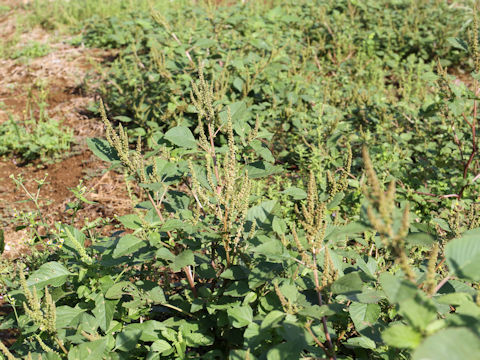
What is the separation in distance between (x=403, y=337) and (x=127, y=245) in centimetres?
102

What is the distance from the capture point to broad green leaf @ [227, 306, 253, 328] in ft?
4.73

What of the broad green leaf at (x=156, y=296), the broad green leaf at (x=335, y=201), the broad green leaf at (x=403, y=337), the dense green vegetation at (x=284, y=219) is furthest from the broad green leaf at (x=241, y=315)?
the broad green leaf at (x=403, y=337)

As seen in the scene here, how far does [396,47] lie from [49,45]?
5.44 meters

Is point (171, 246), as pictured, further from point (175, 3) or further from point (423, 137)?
point (175, 3)

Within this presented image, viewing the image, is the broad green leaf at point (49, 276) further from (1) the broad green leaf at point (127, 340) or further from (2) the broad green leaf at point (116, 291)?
(1) the broad green leaf at point (127, 340)

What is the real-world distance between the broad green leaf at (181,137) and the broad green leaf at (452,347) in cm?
133

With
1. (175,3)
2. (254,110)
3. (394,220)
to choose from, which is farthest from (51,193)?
(175,3)

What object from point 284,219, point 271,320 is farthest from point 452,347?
point 284,219

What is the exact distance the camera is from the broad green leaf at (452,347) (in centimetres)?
72

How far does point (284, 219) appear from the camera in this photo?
2541 mm

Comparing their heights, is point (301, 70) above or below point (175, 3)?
below

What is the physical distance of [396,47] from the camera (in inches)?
226

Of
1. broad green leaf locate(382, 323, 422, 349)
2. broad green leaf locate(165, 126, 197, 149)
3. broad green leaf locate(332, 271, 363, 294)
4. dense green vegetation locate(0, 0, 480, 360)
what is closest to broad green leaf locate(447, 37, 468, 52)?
dense green vegetation locate(0, 0, 480, 360)

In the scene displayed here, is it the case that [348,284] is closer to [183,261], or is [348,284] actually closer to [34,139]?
[183,261]
